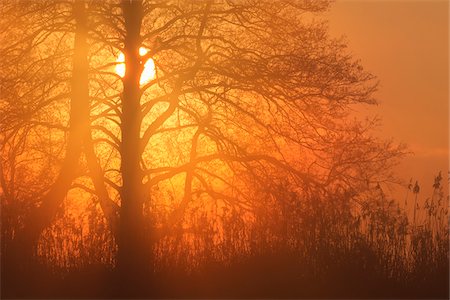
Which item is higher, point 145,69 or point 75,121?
point 145,69

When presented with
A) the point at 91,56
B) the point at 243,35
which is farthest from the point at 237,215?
the point at 91,56

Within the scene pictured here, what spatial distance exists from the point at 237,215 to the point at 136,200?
3253 millimetres

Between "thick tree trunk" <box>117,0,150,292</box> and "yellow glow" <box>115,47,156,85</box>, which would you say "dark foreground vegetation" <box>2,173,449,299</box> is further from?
"yellow glow" <box>115,47,156,85</box>

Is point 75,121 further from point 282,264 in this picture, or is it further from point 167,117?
point 282,264

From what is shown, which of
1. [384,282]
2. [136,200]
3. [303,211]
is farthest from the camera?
[136,200]

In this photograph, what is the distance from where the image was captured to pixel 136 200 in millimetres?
13680

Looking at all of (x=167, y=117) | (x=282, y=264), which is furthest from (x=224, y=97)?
(x=282, y=264)

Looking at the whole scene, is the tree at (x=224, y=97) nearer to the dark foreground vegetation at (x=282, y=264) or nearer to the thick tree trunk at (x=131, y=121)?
the thick tree trunk at (x=131, y=121)

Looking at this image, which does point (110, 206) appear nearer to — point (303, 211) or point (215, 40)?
point (215, 40)

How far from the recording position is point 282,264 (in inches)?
392

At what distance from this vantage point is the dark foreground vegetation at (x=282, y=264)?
9.79 m

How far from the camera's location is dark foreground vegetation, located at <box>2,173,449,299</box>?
32.1ft

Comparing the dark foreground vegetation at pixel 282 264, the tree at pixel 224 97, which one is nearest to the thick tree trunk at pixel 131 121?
the tree at pixel 224 97

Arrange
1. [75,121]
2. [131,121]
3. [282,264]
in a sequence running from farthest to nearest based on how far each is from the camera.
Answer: [75,121], [131,121], [282,264]
